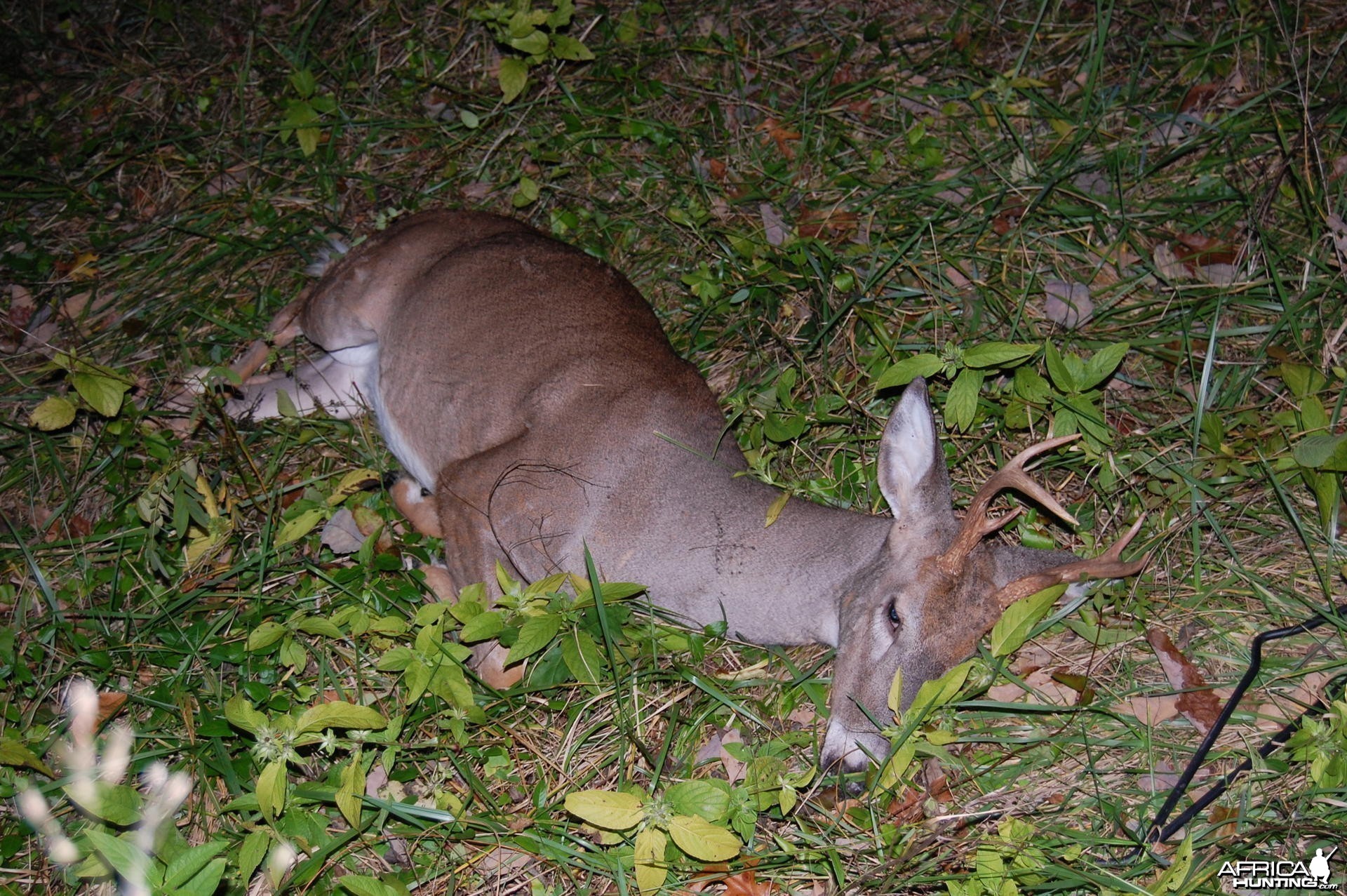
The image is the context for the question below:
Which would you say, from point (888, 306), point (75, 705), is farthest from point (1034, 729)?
point (75, 705)

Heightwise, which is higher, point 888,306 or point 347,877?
point 888,306

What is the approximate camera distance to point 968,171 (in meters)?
4.53

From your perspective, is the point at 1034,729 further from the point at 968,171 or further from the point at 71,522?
the point at 71,522

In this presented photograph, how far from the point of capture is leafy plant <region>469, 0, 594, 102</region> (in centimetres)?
485

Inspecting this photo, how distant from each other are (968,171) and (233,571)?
3.38 meters

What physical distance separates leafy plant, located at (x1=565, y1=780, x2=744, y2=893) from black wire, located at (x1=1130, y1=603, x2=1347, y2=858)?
1.06 m

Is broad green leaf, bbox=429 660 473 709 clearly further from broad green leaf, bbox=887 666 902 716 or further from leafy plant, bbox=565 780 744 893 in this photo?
broad green leaf, bbox=887 666 902 716

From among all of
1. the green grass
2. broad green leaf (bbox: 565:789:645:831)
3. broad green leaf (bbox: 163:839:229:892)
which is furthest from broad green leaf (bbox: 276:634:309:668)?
broad green leaf (bbox: 565:789:645:831)

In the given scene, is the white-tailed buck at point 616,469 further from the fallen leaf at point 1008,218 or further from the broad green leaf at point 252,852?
the fallen leaf at point 1008,218

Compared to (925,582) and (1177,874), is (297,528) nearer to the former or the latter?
(925,582)

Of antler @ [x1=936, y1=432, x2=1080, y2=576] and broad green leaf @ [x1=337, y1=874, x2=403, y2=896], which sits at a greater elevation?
antler @ [x1=936, y1=432, x2=1080, y2=576]

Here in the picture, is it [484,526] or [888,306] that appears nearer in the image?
[484,526]

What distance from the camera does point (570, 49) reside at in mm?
4938

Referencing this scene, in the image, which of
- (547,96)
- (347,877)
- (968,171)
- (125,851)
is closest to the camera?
(125,851)
